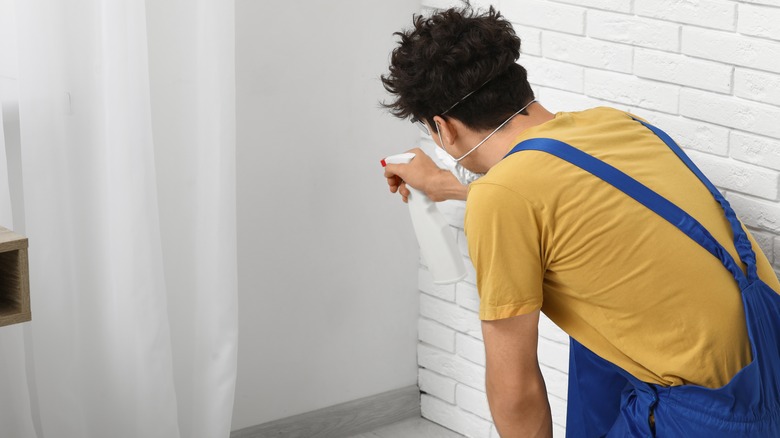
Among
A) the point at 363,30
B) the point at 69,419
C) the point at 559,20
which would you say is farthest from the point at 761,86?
the point at 69,419

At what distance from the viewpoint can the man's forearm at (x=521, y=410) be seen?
53.7 inches

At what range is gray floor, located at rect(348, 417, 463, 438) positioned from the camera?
2531 millimetres

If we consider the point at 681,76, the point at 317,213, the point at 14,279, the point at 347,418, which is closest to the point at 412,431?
the point at 347,418

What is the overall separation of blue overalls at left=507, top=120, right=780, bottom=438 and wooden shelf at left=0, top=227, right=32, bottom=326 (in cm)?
73

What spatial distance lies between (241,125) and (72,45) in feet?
1.58

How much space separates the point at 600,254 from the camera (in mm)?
1320

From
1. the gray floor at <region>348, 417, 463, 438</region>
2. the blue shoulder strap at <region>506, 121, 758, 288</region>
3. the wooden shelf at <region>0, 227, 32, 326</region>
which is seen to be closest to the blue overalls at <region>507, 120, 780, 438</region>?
the blue shoulder strap at <region>506, 121, 758, 288</region>

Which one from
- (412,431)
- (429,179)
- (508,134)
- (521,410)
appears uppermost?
(508,134)

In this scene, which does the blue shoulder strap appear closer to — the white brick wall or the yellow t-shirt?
the yellow t-shirt

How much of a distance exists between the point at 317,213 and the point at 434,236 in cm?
65

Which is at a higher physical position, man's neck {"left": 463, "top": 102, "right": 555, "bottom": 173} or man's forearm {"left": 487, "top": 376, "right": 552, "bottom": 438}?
man's neck {"left": 463, "top": 102, "right": 555, "bottom": 173}

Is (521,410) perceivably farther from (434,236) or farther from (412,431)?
(412,431)

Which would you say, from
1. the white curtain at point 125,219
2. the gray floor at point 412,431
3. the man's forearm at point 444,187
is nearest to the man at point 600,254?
the man's forearm at point 444,187

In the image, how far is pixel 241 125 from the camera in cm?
218
